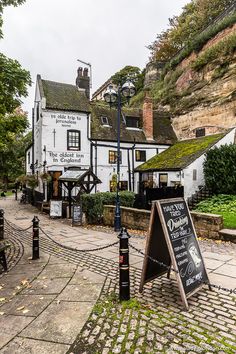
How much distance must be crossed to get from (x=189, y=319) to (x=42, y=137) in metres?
18.3

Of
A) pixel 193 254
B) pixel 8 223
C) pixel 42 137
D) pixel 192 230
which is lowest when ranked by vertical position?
pixel 8 223

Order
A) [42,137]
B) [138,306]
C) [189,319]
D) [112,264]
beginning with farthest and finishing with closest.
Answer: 1. [42,137]
2. [112,264]
3. [138,306]
4. [189,319]

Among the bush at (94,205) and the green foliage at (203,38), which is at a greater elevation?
the green foliage at (203,38)

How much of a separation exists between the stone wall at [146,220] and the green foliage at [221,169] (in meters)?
8.99

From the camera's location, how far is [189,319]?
3.64 m

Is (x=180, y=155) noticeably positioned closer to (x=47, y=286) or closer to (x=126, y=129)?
(x=126, y=129)

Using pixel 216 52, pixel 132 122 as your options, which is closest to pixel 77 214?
pixel 132 122

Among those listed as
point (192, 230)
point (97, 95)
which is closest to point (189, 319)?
point (192, 230)

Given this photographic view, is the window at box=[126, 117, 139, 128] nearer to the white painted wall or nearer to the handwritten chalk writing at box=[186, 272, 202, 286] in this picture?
the white painted wall

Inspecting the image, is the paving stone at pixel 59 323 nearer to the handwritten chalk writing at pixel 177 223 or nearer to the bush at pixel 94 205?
the handwritten chalk writing at pixel 177 223

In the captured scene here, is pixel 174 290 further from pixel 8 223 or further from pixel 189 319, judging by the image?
pixel 8 223

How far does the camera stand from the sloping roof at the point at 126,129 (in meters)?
22.4

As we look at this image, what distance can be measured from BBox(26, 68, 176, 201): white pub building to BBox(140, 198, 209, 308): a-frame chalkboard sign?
13938 millimetres

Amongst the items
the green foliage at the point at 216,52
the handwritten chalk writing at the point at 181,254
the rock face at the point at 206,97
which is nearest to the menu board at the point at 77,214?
the handwritten chalk writing at the point at 181,254
